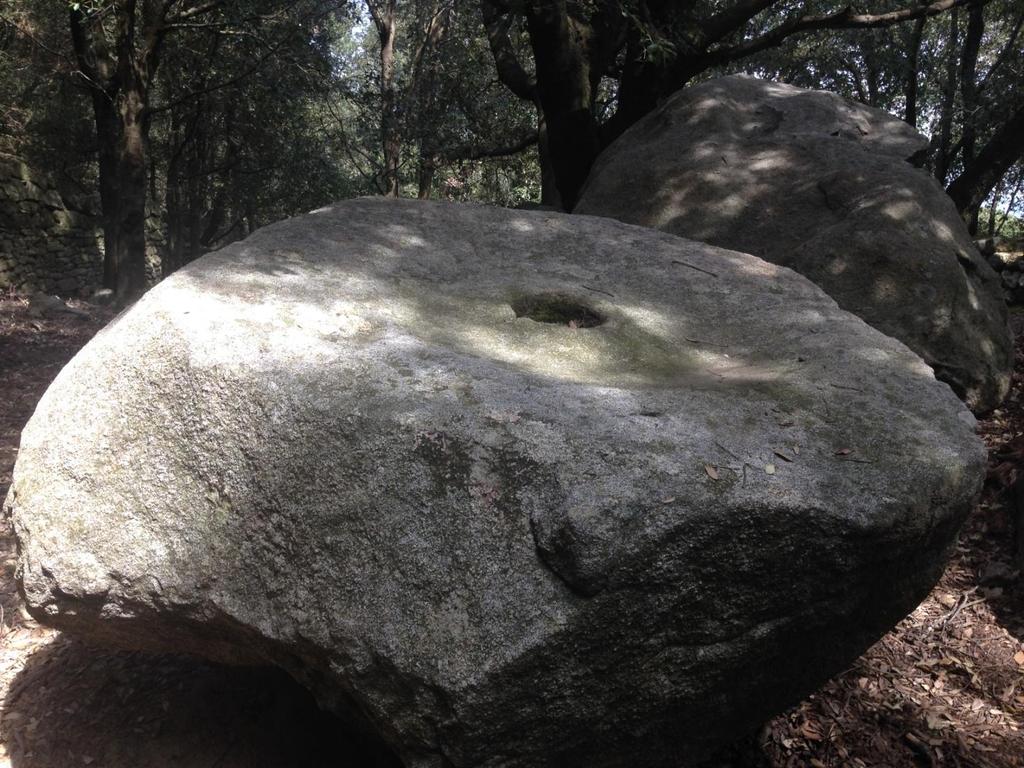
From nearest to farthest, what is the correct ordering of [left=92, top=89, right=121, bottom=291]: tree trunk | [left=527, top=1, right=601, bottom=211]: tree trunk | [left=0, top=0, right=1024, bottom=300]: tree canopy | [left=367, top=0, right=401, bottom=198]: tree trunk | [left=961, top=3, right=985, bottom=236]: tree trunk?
[left=527, top=1, right=601, bottom=211]: tree trunk, [left=0, top=0, right=1024, bottom=300]: tree canopy, [left=92, top=89, right=121, bottom=291]: tree trunk, [left=961, top=3, right=985, bottom=236]: tree trunk, [left=367, top=0, right=401, bottom=198]: tree trunk

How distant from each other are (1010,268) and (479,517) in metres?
9.52

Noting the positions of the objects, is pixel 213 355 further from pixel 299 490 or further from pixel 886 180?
pixel 886 180

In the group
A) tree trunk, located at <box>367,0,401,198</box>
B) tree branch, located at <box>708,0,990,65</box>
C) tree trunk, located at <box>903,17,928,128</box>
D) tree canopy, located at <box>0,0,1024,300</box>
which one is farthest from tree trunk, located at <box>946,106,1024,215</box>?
tree trunk, located at <box>367,0,401,198</box>

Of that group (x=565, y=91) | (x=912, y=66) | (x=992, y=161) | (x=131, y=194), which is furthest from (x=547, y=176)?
(x=912, y=66)

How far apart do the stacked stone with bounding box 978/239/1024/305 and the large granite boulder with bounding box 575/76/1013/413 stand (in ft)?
12.6

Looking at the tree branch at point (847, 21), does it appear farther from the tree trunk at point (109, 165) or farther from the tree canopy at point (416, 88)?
the tree trunk at point (109, 165)

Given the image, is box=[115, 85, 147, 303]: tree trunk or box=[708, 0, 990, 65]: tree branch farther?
box=[115, 85, 147, 303]: tree trunk

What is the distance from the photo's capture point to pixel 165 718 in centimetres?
311

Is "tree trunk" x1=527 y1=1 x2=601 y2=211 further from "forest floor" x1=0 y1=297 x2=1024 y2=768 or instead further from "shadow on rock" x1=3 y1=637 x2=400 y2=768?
"shadow on rock" x1=3 y1=637 x2=400 y2=768

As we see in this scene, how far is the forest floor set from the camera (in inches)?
117

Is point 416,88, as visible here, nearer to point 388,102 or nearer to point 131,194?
point 388,102

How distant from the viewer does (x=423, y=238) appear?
4.11 m

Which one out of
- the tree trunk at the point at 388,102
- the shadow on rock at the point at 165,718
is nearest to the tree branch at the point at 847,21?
the tree trunk at the point at 388,102

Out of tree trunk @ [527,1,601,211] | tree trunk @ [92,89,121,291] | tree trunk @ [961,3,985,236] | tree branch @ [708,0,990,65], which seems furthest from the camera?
tree trunk @ [961,3,985,236]
